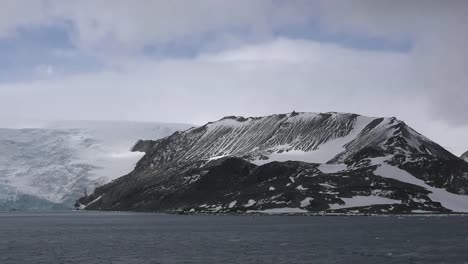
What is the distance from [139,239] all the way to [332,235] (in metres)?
46.2

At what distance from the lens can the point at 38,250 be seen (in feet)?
464

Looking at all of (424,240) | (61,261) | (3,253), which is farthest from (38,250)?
(424,240)

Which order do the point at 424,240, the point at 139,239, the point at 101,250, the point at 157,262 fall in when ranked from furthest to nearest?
1. the point at 139,239
2. the point at 424,240
3. the point at 101,250
4. the point at 157,262

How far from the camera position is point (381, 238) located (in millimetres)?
160000

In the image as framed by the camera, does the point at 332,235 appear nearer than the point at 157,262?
No

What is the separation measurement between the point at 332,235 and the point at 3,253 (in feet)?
252

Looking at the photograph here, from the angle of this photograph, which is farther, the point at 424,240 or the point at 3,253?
the point at 424,240

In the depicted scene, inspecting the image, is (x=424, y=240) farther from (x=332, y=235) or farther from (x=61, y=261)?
(x=61, y=261)

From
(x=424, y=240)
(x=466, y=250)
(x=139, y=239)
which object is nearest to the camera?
(x=466, y=250)

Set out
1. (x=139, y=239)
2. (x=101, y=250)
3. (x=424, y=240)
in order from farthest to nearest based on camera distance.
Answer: (x=139, y=239) < (x=424, y=240) < (x=101, y=250)

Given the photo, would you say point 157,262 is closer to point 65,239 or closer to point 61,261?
point 61,261

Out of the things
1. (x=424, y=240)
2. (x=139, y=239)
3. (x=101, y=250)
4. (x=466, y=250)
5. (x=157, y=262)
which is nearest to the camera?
(x=157, y=262)

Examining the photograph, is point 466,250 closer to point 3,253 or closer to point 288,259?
point 288,259

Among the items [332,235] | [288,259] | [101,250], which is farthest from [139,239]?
[288,259]
